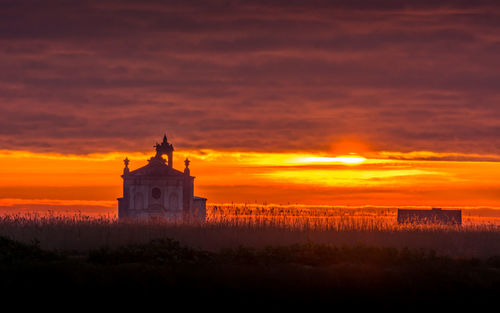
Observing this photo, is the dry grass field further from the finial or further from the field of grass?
the finial

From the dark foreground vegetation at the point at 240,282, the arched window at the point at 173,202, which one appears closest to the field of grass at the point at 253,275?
the dark foreground vegetation at the point at 240,282

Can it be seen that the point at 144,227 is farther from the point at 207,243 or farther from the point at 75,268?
the point at 75,268

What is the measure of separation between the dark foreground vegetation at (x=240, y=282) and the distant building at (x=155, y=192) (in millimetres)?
45126

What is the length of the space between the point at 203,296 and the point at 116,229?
14.4 metres

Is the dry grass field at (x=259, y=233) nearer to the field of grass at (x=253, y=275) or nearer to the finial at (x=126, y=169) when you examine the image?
the field of grass at (x=253, y=275)

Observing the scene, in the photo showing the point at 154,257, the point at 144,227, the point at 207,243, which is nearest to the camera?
the point at 154,257

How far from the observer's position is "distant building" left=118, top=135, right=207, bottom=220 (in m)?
62.8

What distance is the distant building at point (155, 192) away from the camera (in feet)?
206

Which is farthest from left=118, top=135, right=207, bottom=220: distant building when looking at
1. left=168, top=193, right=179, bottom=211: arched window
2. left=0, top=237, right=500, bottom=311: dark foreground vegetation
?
left=0, top=237, right=500, bottom=311: dark foreground vegetation

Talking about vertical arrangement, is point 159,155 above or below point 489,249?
above

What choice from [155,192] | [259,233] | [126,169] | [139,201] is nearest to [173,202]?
[155,192]

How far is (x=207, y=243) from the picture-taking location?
25031 millimetres

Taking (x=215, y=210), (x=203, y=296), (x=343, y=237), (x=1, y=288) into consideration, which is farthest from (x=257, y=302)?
(x=215, y=210)

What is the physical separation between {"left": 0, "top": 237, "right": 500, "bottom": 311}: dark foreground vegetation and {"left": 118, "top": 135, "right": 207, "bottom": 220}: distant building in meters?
45.1
